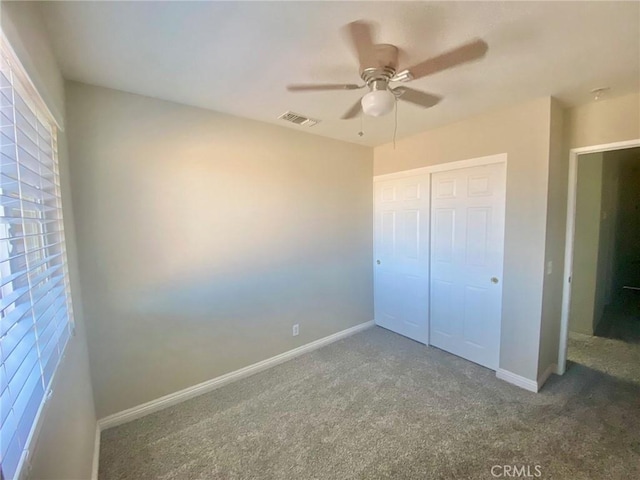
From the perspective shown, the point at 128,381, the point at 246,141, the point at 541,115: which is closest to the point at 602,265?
the point at 541,115

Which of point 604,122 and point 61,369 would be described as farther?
point 604,122

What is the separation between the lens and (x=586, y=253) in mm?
3426

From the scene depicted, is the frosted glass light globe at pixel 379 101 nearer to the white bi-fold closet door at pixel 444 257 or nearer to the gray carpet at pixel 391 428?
the white bi-fold closet door at pixel 444 257

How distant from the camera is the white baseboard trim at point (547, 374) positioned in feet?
7.93

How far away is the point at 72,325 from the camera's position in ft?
5.19

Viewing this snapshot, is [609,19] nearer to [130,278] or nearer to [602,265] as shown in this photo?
[130,278]

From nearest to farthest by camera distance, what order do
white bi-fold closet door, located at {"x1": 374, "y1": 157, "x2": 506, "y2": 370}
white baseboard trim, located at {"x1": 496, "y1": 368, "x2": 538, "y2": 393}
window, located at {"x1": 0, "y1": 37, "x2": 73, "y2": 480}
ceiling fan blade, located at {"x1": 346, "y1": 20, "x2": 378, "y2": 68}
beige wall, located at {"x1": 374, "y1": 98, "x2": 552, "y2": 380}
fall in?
window, located at {"x1": 0, "y1": 37, "x2": 73, "y2": 480}, ceiling fan blade, located at {"x1": 346, "y1": 20, "x2": 378, "y2": 68}, beige wall, located at {"x1": 374, "y1": 98, "x2": 552, "y2": 380}, white baseboard trim, located at {"x1": 496, "y1": 368, "x2": 538, "y2": 393}, white bi-fold closet door, located at {"x1": 374, "y1": 157, "x2": 506, "y2": 370}

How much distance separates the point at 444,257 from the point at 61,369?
3.05m

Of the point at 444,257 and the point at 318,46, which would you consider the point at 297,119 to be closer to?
the point at 318,46

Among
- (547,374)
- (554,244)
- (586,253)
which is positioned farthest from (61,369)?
(586,253)

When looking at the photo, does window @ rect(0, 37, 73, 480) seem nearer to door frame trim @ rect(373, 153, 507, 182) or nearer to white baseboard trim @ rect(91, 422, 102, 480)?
white baseboard trim @ rect(91, 422, 102, 480)

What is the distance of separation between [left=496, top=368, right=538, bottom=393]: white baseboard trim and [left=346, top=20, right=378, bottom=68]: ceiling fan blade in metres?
2.72

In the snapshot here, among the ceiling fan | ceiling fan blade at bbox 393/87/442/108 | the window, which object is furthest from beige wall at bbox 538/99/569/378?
the window

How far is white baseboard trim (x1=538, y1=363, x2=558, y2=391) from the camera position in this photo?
2416 millimetres
